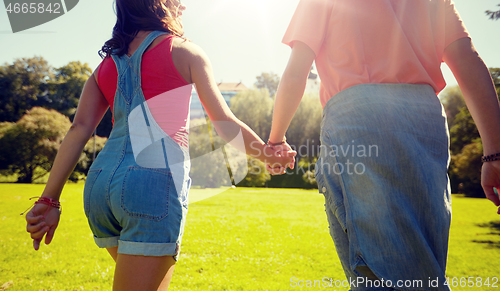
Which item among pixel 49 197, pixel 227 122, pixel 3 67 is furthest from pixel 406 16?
pixel 3 67

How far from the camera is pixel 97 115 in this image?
167 centimetres

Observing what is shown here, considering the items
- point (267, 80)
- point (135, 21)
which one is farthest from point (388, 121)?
point (267, 80)

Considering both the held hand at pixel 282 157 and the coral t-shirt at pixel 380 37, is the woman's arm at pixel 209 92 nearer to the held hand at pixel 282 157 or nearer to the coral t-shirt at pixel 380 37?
the held hand at pixel 282 157

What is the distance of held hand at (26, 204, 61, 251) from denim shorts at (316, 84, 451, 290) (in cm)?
142

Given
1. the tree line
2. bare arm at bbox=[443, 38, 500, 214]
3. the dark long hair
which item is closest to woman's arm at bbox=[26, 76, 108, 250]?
the dark long hair

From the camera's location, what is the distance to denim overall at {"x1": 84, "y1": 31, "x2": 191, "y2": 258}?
1.26 metres

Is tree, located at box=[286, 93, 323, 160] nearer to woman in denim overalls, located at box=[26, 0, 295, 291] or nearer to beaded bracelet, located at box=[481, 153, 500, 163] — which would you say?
beaded bracelet, located at box=[481, 153, 500, 163]

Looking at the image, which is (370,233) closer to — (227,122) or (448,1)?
(227,122)

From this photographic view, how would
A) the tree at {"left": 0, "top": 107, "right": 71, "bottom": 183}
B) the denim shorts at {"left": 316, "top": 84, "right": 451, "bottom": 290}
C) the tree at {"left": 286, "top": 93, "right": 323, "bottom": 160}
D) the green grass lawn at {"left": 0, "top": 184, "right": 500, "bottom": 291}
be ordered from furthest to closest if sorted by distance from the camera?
the tree at {"left": 286, "top": 93, "right": 323, "bottom": 160} → the tree at {"left": 0, "top": 107, "right": 71, "bottom": 183} → the green grass lawn at {"left": 0, "top": 184, "right": 500, "bottom": 291} → the denim shorts at {"left": 316, "top": 84, "right": 451, "bottom": 290}

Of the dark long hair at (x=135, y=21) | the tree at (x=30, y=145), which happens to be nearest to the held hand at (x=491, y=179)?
the dark long hair at (x=135, y=21)

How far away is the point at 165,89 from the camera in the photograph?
4.66 feet

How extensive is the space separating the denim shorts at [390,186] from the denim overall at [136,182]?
68 cm

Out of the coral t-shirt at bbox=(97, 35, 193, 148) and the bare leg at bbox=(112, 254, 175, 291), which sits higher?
the coral t-shirt at bbox=(97, 35, 193, 148)

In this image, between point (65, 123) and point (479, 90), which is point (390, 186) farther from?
point (65, 123)
